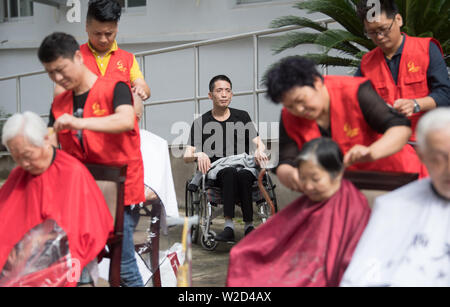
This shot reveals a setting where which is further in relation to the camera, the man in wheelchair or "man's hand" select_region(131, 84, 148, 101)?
the man in wheelchair

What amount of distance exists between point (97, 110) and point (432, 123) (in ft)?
5.14

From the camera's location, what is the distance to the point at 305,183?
2.30m

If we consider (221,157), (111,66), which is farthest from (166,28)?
(111,66)

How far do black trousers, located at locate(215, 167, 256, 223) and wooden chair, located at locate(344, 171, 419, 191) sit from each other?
10.1 ft

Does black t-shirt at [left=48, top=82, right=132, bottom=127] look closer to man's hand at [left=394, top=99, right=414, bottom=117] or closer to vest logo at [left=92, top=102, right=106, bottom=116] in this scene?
vest logo at [left=92, top=102, right=106, bottom=116]

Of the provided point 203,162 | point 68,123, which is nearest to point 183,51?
point 203,162

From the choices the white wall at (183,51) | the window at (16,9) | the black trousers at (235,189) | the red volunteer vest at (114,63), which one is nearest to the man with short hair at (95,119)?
the red volunteer vest at (114,63)

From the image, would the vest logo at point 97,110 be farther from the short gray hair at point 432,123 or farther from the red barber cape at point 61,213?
the short gray hair at point 432,123

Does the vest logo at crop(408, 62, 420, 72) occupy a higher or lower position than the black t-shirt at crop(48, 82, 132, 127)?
higher

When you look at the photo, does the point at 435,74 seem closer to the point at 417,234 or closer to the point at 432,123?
the point at 432,123

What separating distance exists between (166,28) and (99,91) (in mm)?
7323

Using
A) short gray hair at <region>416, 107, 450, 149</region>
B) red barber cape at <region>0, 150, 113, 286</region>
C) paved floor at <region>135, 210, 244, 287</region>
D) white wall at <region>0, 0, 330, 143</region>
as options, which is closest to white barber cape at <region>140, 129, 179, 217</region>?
paved floor at <region>135, 210, 244, 287</region>

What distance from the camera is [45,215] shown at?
2703mm

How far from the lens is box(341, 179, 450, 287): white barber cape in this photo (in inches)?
79.7
